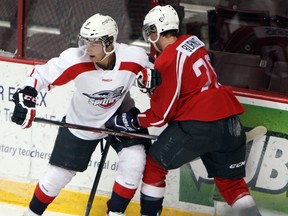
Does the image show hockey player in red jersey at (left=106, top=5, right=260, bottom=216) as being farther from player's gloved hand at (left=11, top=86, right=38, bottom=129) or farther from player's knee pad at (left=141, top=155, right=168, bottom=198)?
player's gloved hand at (left=11, top=86, right=38, bottom=129)

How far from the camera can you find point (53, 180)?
4.12 metres

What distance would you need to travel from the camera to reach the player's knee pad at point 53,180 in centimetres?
412

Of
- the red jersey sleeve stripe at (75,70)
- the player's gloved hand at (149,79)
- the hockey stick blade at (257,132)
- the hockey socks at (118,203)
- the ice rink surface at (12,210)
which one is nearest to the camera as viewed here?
the player's gloved hand at (149,79)

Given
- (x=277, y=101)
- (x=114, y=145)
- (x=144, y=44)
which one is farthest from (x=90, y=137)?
(x=277, y=101)

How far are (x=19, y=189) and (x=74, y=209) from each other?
38cm

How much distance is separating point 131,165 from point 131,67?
1.59 ft

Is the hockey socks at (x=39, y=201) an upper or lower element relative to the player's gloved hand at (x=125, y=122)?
lower

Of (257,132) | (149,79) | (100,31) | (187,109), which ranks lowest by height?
(257,132)

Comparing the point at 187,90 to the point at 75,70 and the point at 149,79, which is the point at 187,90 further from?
the point at 75,70

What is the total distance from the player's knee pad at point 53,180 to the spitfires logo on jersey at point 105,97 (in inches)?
15.8

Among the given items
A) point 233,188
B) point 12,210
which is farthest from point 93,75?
point 12,210

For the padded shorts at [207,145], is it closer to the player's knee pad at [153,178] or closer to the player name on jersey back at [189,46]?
the player's knee pad at [153,178]

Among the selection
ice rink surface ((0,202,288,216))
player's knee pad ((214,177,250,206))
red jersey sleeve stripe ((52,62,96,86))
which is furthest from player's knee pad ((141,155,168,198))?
ice rink surface ((0,202,288,216))

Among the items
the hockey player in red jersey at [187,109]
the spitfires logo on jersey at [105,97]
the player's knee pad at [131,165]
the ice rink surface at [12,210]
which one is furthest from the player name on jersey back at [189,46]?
the ice rink surface at [12,210]
